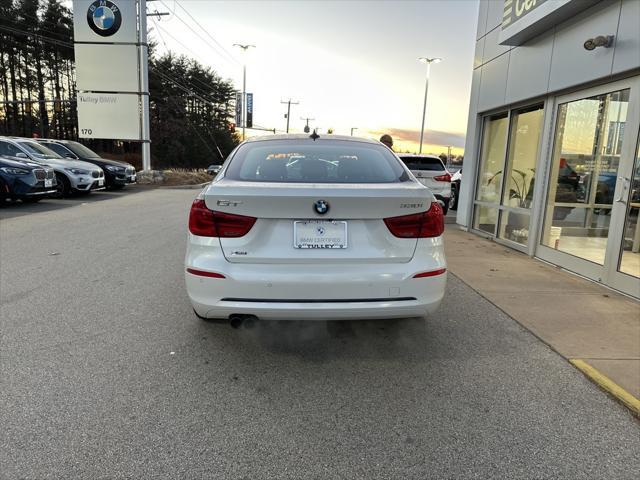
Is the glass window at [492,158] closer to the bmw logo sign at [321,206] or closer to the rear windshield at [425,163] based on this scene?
the rear windshield at [425,163]

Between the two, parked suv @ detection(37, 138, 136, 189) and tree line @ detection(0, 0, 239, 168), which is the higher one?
tree line @ detection(0, 0, 239, 168)

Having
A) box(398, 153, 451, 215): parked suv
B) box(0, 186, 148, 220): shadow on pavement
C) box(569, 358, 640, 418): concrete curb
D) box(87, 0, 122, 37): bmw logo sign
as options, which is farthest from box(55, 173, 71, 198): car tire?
box(569, 358, 640, 418): concrete curb

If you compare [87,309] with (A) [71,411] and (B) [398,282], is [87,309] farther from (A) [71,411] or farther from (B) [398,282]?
(B) [398,282]

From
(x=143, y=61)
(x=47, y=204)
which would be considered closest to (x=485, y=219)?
(x=47, y=204)

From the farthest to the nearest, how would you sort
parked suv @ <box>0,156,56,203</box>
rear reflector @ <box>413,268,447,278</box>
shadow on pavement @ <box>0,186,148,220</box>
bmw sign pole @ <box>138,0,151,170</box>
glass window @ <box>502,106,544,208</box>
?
bmw sign pole @ <box>138,0,151,170</box> → parked suv @ <box>0,156,56,203</box> → shadow on pavement @ <box>0,186,148,220</box> → glass window @ <box>502,106,544,208</box> → rear reflector @ <box>413,268,447,278</box>

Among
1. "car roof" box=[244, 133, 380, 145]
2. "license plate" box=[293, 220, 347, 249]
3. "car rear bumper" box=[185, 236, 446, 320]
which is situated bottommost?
"car rear bumper" box=[185, 236, 446, 320]

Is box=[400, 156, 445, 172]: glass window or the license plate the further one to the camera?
box=[400, 156, 445, 172]: glass window

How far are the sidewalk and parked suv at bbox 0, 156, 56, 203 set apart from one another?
10.4m

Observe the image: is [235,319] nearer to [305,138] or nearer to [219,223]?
[219,223]

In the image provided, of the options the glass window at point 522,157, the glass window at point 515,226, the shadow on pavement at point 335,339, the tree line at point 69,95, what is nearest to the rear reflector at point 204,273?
the shadow on pavement at point 335,339

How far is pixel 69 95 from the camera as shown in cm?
4844

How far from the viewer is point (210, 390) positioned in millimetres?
2932

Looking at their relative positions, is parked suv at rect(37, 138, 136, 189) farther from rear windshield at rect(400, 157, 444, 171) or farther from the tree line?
the tree line

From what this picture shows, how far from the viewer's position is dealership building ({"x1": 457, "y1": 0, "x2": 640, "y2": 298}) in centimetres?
537
